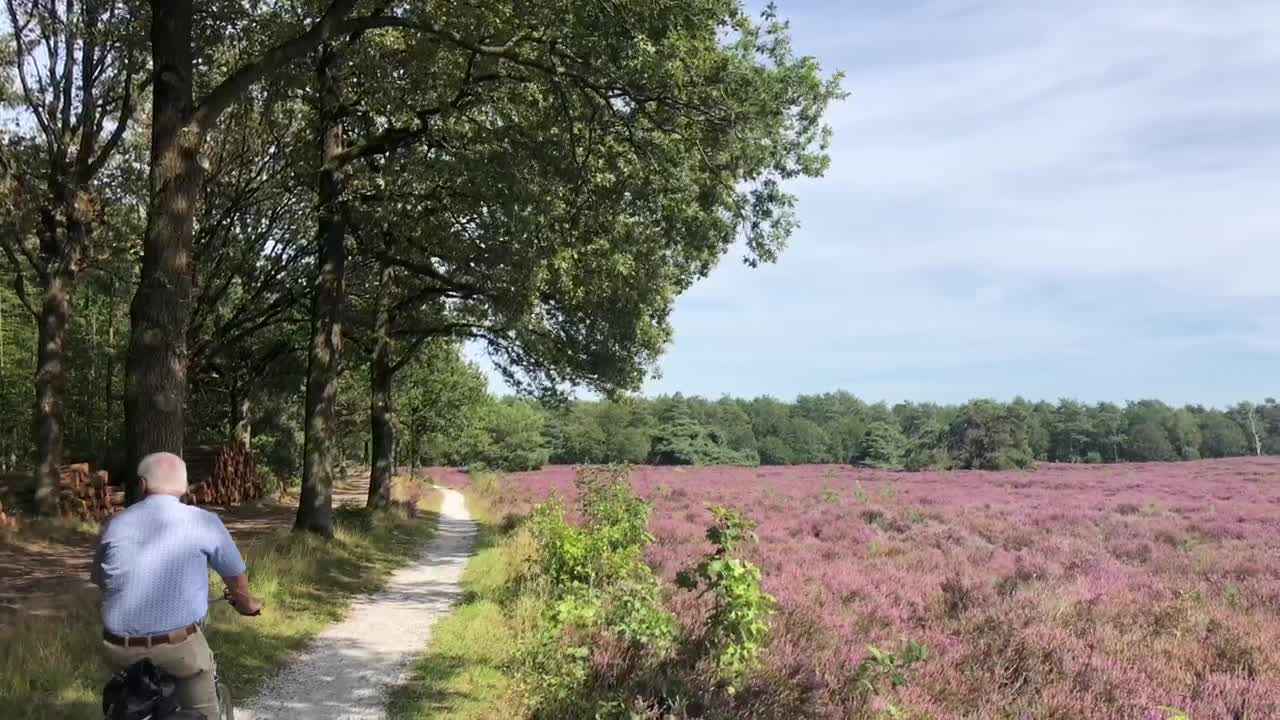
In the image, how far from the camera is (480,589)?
12.1 metres

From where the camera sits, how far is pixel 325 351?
16062 millimetres

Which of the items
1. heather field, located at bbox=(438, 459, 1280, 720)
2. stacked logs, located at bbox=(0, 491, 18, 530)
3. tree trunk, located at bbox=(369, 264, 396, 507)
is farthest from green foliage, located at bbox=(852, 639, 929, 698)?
tree trunk, located at bbox=(369, 264, 396, 507)

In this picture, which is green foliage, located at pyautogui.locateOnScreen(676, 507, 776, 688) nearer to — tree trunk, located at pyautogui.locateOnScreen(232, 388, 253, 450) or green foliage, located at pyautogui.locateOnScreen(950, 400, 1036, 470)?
tree trunk, located at pyautogui.locateOnScreen(232, 388, 253, 450)

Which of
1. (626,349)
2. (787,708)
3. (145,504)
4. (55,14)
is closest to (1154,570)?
(787,708)

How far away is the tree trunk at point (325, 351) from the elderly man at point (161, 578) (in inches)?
471

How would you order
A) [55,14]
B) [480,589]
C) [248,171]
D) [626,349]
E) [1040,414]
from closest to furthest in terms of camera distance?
[480,589] < [55,14] < [626,349] < [248,171] < [1040,414]

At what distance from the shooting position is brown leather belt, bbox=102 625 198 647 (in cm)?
398

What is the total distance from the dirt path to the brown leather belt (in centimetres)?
611

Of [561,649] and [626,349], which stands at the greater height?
[626,349]

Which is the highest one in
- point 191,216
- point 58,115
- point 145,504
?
point 58,115

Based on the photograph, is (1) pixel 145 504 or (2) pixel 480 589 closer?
(1) pixel 145 504

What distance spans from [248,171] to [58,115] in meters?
5.26

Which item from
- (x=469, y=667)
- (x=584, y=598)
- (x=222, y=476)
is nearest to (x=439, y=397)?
(x=222, y=476)

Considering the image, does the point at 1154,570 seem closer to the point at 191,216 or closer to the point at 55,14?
the point at 191,216
